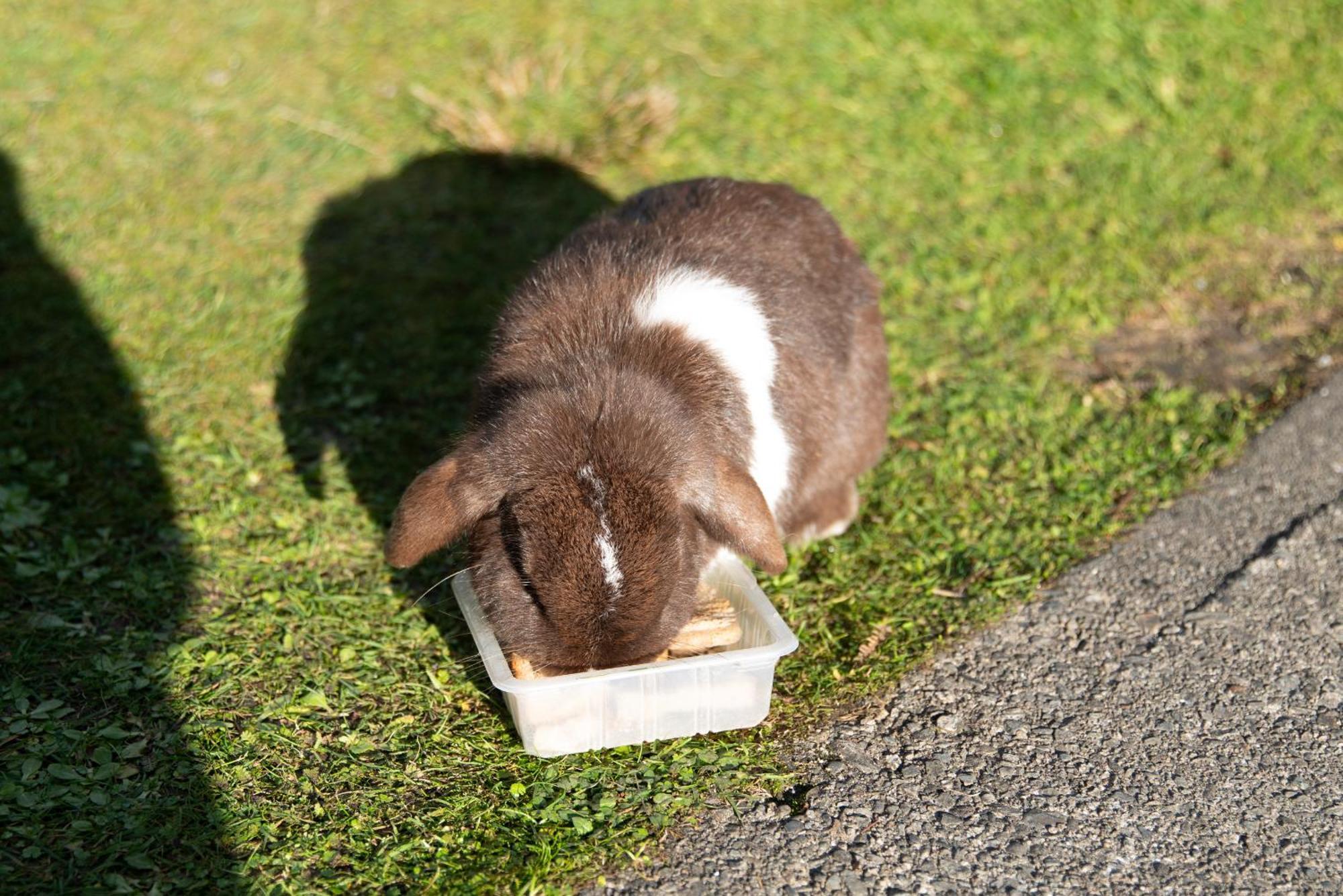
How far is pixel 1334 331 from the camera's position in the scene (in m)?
5.95

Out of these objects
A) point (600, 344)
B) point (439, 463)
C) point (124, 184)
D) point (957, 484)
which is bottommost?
point (124, 184)

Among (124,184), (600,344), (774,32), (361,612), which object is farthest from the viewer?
(774,32)

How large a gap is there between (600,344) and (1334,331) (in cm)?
396

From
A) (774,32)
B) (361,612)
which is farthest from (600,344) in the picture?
(774,32)

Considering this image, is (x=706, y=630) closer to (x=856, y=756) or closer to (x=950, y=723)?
(x=856, y=756)

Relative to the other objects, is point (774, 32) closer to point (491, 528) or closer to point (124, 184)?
point (124, 184)

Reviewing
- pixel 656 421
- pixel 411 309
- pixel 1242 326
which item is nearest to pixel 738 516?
pixel 656 421

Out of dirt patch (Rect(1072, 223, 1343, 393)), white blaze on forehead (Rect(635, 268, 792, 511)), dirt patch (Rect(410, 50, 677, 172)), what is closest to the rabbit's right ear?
white blaze on forehead (Rect(635, 268, 792, 511))

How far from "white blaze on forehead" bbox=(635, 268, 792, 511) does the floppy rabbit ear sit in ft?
1.49

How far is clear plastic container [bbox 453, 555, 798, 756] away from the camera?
11.7 ft

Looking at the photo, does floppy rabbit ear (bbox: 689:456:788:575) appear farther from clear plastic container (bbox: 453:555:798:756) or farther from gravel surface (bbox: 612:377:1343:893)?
gravel surface (bbox: 612:377:1343:893)

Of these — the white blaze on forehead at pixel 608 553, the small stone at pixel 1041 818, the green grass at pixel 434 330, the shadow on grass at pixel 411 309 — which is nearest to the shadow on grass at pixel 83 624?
the green grass at pixel 434 330

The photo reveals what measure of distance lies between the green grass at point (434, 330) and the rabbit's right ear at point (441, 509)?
0.65m

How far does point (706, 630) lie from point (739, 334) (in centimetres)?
101
